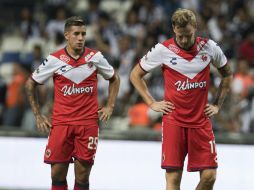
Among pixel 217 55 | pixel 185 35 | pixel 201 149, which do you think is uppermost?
pixel 185 35

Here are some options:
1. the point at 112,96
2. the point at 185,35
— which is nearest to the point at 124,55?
the point at 112,96

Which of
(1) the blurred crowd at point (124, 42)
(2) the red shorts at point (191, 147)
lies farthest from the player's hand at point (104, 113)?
(1) the blurred crowd at point (124, 42)

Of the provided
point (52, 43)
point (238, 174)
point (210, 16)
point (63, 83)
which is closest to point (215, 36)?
point (210, 16)

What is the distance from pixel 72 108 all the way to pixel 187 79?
143cm

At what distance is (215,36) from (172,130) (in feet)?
23.7

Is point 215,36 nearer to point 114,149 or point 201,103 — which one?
point 114,149

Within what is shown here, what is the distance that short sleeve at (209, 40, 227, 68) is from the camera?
31.4 feet

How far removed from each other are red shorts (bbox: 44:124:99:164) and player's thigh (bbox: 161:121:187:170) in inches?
38.7

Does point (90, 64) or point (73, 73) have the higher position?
point (90, 64)

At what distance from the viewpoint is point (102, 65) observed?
10.2 meters

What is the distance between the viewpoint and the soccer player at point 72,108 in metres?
10.0

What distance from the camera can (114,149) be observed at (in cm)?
1322

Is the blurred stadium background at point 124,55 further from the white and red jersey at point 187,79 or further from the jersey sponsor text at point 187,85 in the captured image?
the jersey sponsor text at point 187,85

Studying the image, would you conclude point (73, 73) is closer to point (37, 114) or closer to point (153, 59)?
point (37, 114)
